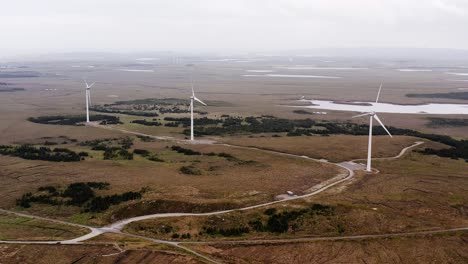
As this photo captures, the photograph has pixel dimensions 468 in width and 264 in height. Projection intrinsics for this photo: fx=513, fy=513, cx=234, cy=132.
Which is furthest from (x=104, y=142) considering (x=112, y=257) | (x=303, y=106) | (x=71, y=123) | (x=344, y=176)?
(x=303, y=106)

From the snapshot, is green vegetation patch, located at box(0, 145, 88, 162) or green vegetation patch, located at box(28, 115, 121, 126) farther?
green vegetation patch, located at box(28, 115, 121, 126)

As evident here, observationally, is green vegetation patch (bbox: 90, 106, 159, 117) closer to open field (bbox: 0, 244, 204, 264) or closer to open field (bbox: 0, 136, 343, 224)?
open field (bbox: 0, 136, 343, 224)

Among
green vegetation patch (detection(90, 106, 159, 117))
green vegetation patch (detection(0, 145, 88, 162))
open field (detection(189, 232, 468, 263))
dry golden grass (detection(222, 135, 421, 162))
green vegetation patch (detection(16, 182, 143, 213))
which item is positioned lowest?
open field (detection(189, 232, 468, 263))

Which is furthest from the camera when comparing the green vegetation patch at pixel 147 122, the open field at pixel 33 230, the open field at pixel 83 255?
the green vegetation patch at pixel 147 122

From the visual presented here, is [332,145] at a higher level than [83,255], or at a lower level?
higher

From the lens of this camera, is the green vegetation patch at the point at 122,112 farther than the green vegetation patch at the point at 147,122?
Yes

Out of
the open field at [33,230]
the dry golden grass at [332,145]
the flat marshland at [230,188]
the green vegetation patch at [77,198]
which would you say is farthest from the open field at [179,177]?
the dry golden grass at [332,145]

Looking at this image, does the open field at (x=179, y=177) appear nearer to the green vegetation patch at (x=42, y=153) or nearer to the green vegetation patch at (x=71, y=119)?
the green vegetation patch at (x=42, y=153)

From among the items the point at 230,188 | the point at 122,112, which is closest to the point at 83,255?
the point at 230,188

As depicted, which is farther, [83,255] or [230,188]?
[230,188]

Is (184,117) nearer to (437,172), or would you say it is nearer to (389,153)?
(389,153)

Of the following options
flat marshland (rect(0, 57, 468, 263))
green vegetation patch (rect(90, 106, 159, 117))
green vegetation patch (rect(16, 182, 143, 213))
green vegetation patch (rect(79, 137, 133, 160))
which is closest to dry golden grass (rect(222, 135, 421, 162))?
flat marshland (rect(0, 57, 468, 263))

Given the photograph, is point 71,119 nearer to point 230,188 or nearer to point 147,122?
point 147,122
